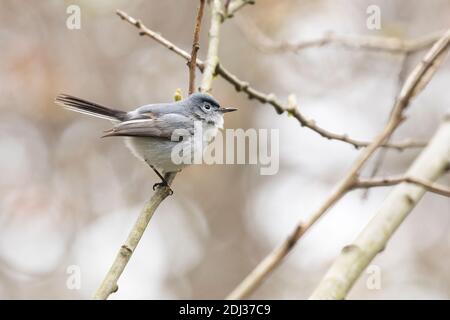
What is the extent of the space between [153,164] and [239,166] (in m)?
5.15

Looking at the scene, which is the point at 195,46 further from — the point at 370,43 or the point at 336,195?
the point at 336,195

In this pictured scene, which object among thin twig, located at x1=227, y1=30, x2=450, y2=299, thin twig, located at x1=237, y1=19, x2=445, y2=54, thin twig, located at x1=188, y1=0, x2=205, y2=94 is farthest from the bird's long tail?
thin twig, located at x1=227, y1=30, x2=450, y2=299

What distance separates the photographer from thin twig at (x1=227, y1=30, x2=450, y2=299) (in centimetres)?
101

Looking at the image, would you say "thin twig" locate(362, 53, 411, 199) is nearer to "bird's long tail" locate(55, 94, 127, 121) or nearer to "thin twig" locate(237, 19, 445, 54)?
"thin twig" locate(237, 19, 445, 54)

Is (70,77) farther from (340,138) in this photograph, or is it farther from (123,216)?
(340,138)

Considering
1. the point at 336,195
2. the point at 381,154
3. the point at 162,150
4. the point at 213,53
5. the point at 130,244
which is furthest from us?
the point at 162,150

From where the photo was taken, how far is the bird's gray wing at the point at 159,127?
362 cm

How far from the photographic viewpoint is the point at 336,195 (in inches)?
42.9

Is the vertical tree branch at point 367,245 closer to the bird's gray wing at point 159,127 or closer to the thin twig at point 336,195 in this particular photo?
the thin twig at point 336,195

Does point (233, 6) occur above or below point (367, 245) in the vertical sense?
above

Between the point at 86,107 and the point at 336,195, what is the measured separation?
2705 millimetres

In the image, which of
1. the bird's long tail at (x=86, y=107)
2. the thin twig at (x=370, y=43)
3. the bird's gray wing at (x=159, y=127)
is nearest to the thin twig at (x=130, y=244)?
the bird's gray wing at (x=159, y=127)

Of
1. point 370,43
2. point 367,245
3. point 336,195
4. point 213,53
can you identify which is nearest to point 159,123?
point 213,53

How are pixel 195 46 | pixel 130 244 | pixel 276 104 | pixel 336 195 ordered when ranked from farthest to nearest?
pixel 276 104 < pixel 195 46 < pixel 130 244 < pixel 336 195
